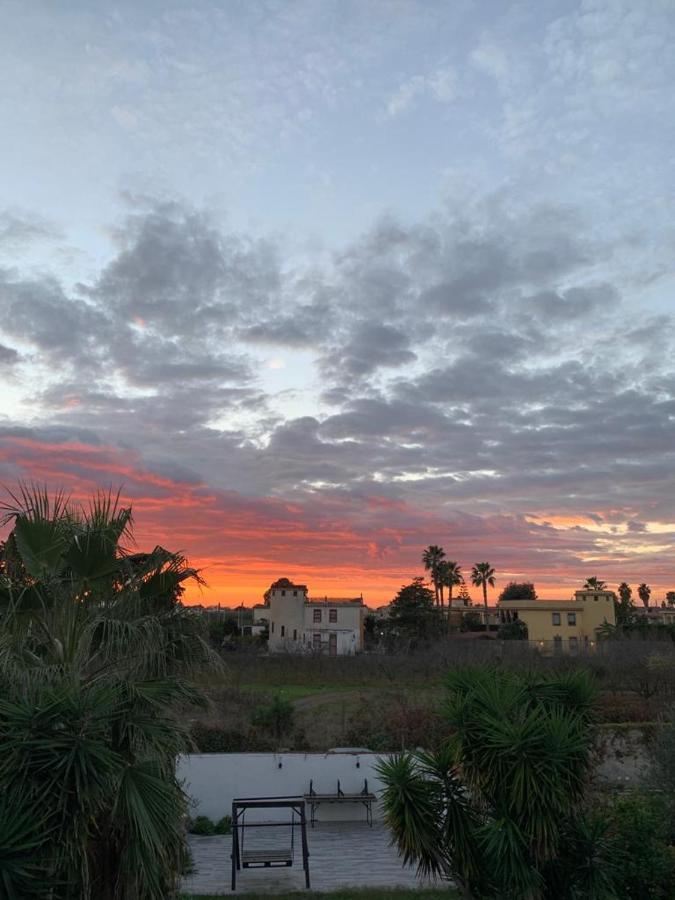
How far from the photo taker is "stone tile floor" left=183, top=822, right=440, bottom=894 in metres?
9.90

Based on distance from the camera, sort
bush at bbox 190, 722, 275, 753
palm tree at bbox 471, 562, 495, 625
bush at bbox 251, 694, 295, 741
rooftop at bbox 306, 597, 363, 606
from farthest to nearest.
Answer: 1. palm tree at bbox 471, 562, 495, 625
2. rooftop at bbox 306, 597, 363, 606
3. bush at bbox 251, 694, 295, 741
4. bush at bbox 190, 722, 275, 753

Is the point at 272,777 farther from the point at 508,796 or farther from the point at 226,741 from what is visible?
the point at 508,796

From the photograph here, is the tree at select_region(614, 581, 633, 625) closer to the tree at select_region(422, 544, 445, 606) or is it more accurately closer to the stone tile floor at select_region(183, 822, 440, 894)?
the tree at select_region(422, 544, 445, 606)

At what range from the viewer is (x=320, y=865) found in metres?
11.1

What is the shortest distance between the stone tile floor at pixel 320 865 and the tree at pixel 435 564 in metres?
54.3

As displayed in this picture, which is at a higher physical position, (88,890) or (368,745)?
(88,890)

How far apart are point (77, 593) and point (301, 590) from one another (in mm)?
51788

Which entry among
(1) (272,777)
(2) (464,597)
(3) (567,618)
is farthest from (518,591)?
(1) (272,777)

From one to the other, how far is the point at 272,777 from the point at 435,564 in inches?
2136

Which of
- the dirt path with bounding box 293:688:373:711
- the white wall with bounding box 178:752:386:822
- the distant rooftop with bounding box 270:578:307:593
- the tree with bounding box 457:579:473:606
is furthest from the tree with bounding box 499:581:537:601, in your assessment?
the white wall with bounding box 178:752:386:822

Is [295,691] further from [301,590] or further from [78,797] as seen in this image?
[301,590]

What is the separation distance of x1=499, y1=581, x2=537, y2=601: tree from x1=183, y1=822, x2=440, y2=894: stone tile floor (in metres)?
76.6

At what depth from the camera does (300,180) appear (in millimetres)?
13180

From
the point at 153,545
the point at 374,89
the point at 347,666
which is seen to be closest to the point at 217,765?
the point at 153,545
